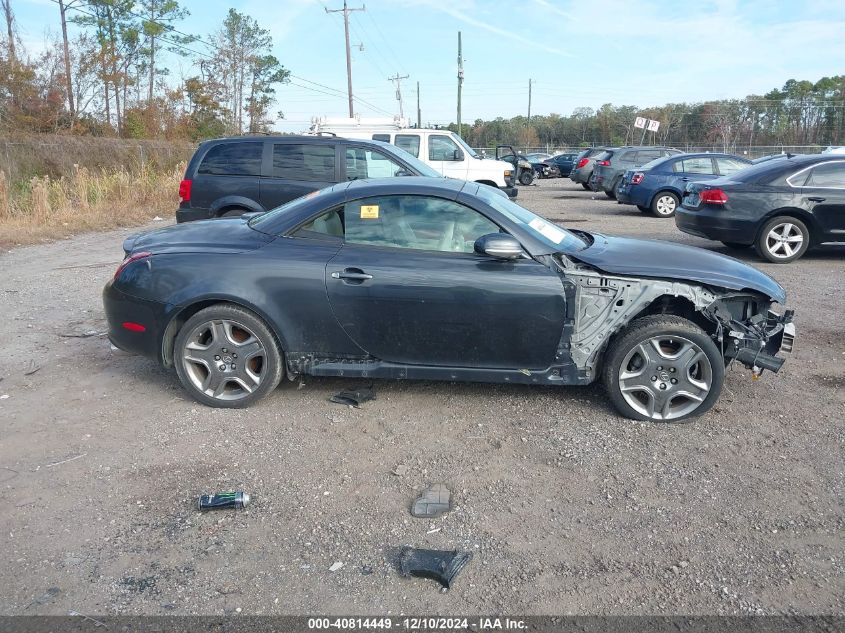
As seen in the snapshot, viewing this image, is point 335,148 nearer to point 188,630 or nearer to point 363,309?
point 363,309

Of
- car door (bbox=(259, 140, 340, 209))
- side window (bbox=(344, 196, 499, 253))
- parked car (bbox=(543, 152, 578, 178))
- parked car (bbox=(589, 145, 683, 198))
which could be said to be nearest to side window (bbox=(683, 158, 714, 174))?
parked car (bbox=(589, 145, 683, 198))

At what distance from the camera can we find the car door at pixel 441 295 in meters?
4.21

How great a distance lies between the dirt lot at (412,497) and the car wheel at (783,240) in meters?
4.71

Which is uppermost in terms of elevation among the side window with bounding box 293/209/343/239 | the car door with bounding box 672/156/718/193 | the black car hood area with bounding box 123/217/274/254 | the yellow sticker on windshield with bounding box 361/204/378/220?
the car door with bounding box 672/156/718/193

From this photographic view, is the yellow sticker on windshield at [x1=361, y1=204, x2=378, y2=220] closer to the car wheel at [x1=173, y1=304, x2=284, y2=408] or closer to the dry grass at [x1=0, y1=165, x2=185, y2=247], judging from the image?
the car wheel at [x1=173, y1=304, x2=284, y2=408]

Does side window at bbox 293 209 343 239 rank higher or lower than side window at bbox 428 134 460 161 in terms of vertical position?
lower

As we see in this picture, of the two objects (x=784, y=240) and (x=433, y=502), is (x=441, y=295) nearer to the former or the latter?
(x=433, y=502)

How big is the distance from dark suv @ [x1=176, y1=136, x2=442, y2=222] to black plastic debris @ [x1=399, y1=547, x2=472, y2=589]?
666 centimetres

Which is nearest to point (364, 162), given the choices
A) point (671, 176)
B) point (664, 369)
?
point (664, 369)

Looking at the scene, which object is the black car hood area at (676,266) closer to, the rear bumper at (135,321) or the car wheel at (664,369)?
the car wheel at (664,369)

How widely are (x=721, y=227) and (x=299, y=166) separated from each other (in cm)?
616

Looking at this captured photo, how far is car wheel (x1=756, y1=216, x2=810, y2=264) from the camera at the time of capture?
9.54 m

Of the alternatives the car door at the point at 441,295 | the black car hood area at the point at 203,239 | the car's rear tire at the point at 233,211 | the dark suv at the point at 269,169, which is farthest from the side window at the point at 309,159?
the car door at the point at 441,295

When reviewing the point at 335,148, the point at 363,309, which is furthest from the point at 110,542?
the point at 335,148
